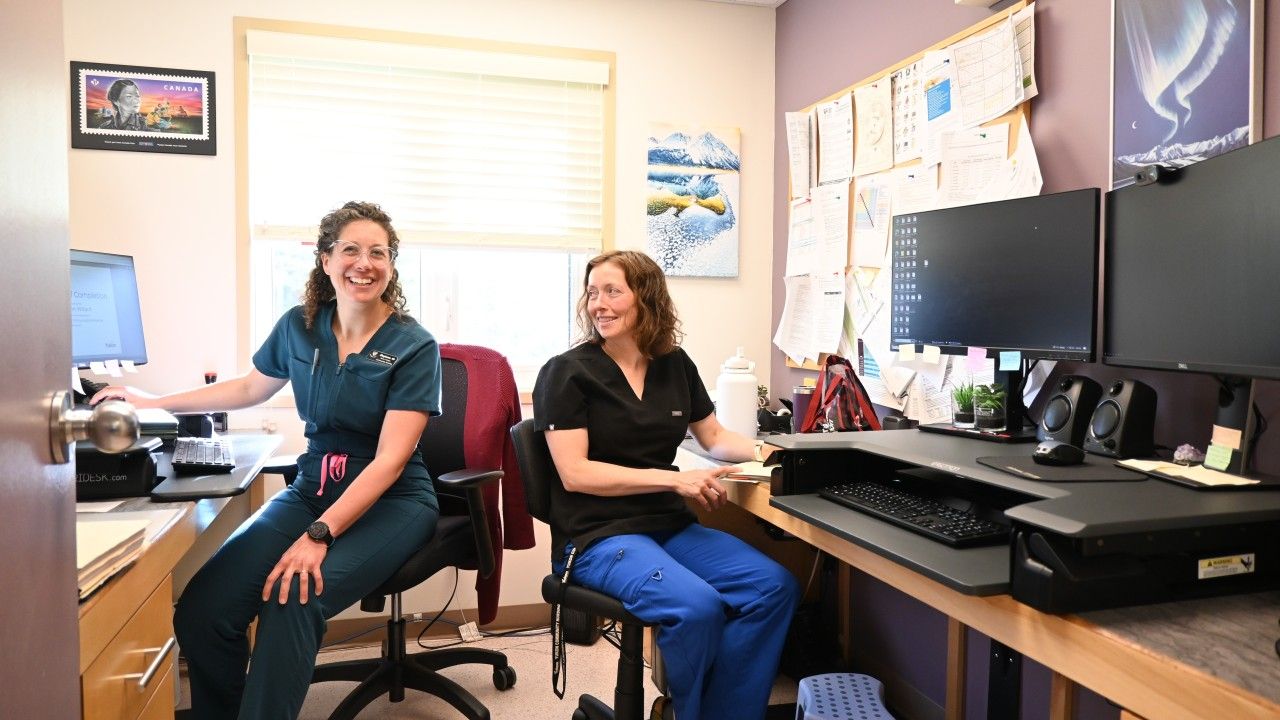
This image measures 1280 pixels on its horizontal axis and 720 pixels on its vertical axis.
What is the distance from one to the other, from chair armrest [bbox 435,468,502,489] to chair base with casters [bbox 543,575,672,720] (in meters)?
0.32

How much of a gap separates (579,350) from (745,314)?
4.61 ft

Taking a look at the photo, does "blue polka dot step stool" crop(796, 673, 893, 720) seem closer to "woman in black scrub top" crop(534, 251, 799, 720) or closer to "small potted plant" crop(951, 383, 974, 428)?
"woman in black scrub top" crop(534, 251, 799, 720)

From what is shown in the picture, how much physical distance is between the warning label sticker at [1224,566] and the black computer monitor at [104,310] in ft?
7.95

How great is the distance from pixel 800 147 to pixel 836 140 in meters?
0.22

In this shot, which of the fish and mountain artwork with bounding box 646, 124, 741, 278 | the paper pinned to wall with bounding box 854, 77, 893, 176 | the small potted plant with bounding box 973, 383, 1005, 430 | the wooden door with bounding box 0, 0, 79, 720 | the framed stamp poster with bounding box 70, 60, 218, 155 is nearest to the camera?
the wooden door with bounding box 0, 0, 79, 720

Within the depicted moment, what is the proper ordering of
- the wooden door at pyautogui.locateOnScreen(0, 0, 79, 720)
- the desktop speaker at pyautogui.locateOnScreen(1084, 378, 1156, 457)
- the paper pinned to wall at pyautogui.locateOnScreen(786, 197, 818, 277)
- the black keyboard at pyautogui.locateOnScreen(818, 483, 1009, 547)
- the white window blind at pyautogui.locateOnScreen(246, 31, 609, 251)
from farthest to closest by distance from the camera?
the paper pinned to wall at pyautogui.locateOnScreen(786, 197, 818, 277) → the white window blind at pyautogui.locateOnScreen(246, 31, 609, 251) → the desktop speaker at pyautogui.locateOnScreen(1084, 378, 1156, 457) → the black keyboard at pyautogui.locateOnScreen(818, 483, 1009, 547) → the wooden door at pyautogui.locateOnScreen(0, 0, 79, 720)

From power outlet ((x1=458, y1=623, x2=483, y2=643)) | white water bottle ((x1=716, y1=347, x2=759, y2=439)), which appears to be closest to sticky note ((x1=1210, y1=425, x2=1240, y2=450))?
white water bottle ((x1=716, y1=347, x2=759, y2=439))

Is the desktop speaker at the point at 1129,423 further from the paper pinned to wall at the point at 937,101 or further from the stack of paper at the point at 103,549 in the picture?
the stack of paper at the point at 103,549

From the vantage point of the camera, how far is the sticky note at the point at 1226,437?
124 centimetres

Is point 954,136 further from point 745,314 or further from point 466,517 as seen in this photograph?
point 466,517

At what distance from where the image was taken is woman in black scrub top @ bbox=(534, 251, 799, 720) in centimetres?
161

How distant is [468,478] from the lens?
198 centimetres

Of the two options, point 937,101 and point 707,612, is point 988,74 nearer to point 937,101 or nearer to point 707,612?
point 937,101

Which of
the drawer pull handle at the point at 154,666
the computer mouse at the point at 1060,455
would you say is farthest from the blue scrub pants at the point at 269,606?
the computer mouse at the point at 1060,455
